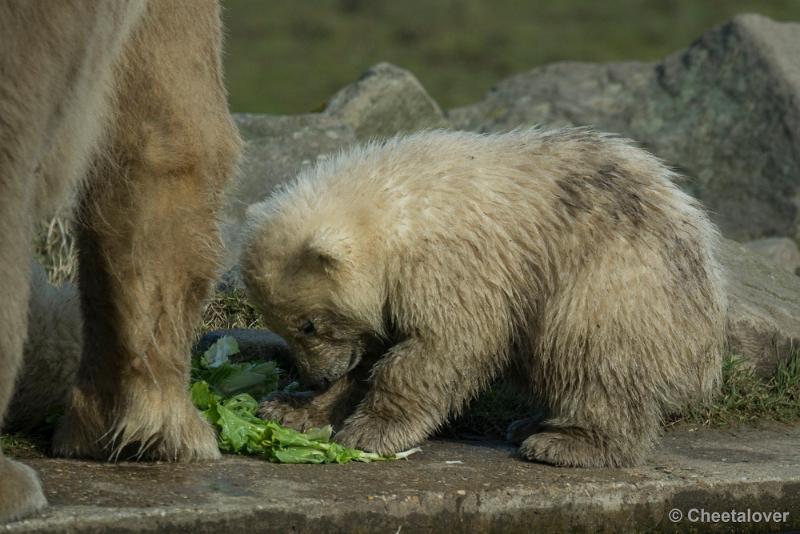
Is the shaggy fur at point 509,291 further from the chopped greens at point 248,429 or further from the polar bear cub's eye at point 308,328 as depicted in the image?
the chopped greens at point 248,429

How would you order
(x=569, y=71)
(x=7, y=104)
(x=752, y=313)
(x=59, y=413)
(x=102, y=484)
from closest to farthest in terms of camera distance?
(x=7, y=104)
(x=102, y=484)
(x=59, y=413)
(x=752, y=313)
(x=569, y=71)

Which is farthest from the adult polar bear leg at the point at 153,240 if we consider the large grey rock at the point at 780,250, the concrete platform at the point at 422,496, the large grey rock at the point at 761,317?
the large grey rock at the point at 780,250

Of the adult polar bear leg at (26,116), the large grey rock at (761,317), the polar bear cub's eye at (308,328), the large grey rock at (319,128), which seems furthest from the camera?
the large grey rock at (319,128)

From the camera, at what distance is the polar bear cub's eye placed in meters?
5.77

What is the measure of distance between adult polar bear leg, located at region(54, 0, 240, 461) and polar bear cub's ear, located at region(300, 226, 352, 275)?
0.67 metres

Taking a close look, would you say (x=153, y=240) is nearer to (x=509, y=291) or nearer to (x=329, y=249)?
(x=329, y=249)

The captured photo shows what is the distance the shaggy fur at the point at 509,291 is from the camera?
548 centimetres

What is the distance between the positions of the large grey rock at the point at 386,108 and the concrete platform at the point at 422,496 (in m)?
4.44

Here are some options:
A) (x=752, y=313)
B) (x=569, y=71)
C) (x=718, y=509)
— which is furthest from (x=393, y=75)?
(x=718, y=509)

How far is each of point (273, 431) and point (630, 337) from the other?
1.43 m

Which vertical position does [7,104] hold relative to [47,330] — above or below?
above

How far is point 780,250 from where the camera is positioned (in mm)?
9328

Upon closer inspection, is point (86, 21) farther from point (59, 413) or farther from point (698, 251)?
point (698, 251)

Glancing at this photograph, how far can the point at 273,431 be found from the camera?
5.43 metres
